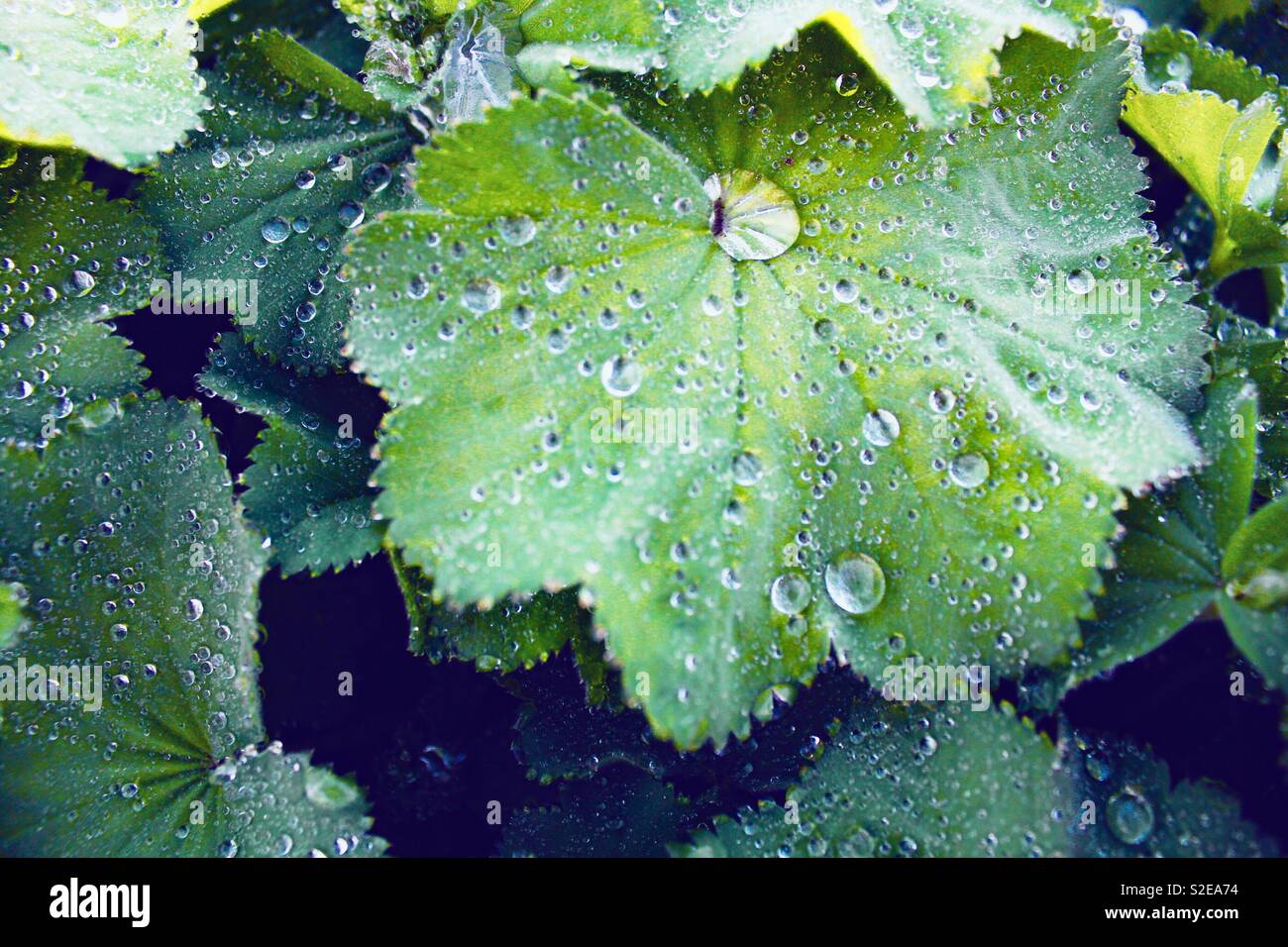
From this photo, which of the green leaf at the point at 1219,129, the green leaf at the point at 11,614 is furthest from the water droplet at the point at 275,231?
the green leaf at the point at 1219,129

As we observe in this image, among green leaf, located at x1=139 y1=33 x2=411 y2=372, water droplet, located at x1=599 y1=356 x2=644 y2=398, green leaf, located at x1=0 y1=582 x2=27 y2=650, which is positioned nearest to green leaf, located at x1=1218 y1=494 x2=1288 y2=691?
water droplet, located at x1=599 y1=356 x2=644 y2=398

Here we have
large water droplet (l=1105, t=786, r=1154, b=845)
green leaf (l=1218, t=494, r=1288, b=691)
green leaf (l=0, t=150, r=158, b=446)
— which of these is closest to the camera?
green leaf (l=1218, t=494, r=1288, b=691)

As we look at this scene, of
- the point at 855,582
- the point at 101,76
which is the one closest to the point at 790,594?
the point at 855,582

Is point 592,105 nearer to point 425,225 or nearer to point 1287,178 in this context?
point 425,225

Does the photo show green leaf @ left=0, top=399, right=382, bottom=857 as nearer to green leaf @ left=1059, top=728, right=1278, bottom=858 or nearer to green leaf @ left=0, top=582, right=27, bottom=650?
green leaf @ left=0, top=582, right=27, bottom=650

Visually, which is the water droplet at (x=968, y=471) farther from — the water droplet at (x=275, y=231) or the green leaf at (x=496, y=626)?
the water droplet at (x=275, y=231)
